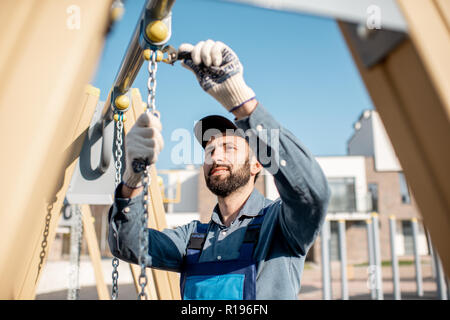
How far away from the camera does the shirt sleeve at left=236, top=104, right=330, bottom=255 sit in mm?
1029

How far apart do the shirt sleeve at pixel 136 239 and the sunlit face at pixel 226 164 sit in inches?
12.0

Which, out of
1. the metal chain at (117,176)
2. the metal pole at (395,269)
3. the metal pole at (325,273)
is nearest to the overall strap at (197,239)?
the metal chain at (117,176)

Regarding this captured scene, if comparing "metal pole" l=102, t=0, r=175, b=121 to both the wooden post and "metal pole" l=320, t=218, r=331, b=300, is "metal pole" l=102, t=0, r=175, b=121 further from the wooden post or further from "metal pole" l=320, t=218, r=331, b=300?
"metal pole" l=320, t=218, r=331, b=300

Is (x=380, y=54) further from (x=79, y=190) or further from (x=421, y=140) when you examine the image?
(x=79, y=190)

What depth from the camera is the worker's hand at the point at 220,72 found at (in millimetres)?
951

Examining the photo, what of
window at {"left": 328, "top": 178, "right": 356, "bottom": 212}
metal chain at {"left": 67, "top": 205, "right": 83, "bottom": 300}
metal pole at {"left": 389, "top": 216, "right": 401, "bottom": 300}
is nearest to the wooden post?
metal chain at {"left": 67, "top": 205, "right": 83, "bottom": 300}

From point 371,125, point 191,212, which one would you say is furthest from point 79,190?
point 371,125

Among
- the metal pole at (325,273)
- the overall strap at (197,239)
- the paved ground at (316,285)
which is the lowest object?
the paved ground at (316,285)

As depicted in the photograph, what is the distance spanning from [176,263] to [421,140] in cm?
116

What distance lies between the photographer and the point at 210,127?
5.79ft

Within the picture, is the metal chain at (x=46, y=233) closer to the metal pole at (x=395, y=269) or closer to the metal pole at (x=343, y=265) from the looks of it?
the metal pole at (x=343, y=265)

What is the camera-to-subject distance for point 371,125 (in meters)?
19.4

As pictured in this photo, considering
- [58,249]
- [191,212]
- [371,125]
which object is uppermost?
[371,125]
